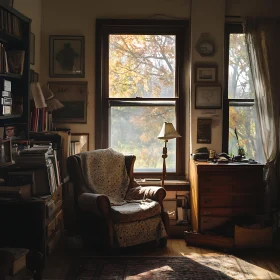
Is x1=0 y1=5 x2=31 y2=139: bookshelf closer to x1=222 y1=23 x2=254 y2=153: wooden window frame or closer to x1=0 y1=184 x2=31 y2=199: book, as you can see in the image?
x1=0 y1=184 x2=31 y2=199: book

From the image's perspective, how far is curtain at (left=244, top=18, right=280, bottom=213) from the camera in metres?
5.02

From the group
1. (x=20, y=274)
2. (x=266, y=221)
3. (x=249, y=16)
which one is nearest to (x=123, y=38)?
(x=249, y=16)

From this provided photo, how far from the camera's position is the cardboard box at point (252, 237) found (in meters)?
4.31

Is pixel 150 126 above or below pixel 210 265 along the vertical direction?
above

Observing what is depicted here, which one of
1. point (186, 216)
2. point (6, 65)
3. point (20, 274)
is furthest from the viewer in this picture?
point (186, 216)

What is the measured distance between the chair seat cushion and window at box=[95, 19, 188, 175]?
2.87 feet

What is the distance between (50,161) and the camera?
4082 millimetres

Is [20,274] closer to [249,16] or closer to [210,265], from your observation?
[210,265]

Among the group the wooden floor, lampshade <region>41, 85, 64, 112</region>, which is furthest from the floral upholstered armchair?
lampshade <region>41, 85, 64, 112</region>

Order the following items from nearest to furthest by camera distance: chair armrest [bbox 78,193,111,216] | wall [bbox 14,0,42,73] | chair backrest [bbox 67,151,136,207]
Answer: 1. chair armrest [bbox 78,193,111,216]
2. chair backrest [bbox 67,151,136,207]
3. wall [bbox 14,0,42,73]

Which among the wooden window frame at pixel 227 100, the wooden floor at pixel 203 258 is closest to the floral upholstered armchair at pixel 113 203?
the wooden floor at pixel 203 258

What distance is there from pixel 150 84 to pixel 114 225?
1853 millimetres

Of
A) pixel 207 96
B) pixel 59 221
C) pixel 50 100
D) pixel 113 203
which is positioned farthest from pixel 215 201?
pixel 50 100

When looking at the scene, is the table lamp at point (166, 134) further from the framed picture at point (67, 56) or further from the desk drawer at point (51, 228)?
the desk drawer at point (51, 228)
